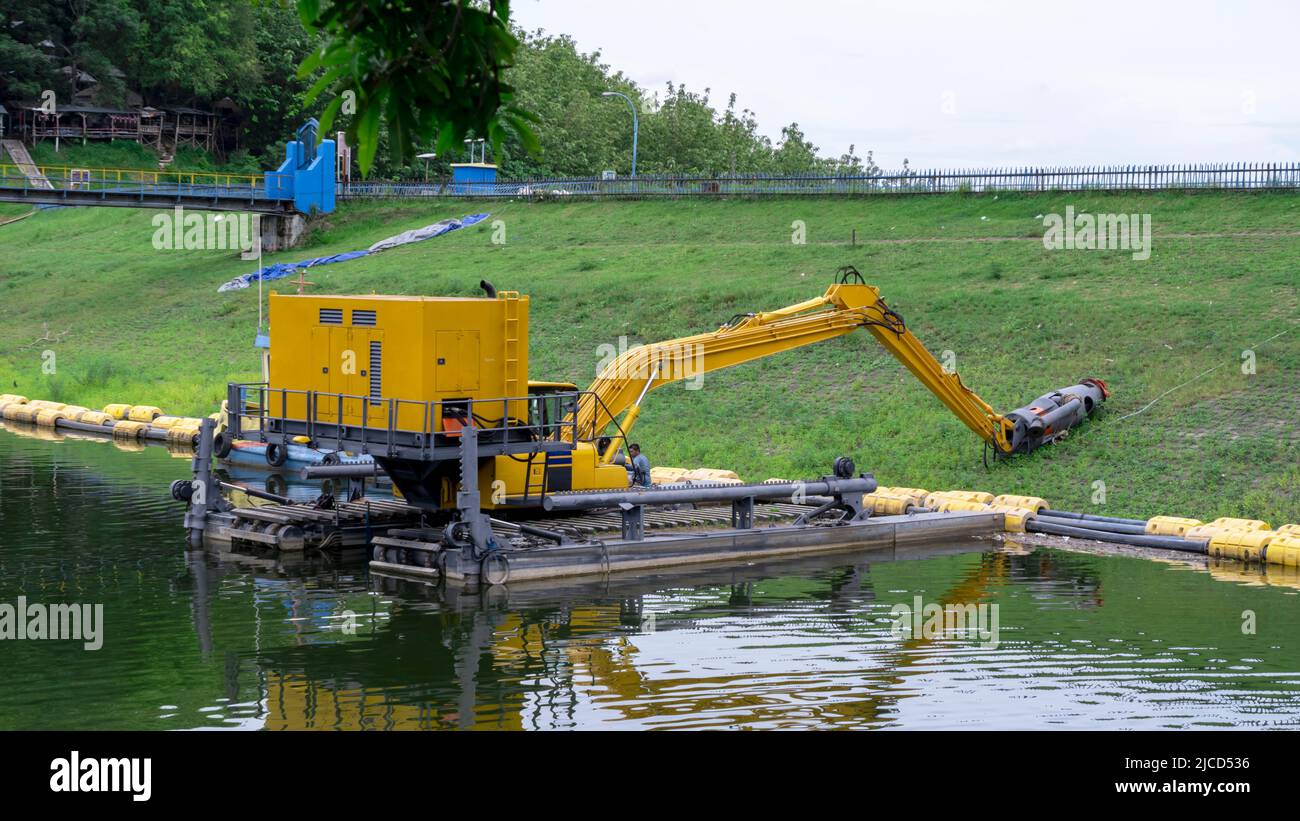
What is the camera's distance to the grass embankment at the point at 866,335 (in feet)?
106

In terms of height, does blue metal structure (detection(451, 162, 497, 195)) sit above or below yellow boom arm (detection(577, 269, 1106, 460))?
above

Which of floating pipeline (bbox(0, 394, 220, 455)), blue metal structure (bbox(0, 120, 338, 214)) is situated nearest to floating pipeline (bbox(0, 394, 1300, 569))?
floating pipeline (bbox(0, 394, 220, 455))

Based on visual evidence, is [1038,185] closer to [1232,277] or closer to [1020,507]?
[1232,277]

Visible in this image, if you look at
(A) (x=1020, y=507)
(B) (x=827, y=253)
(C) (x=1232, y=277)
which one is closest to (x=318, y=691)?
(A) (x=1020, y=507)

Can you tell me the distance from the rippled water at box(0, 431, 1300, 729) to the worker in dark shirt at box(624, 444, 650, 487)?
2750 millimetres

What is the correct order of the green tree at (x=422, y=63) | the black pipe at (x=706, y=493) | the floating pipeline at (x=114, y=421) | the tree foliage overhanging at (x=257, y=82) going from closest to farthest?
the green tree at (x=422, y=63)
the black pipe at (x=706, y=493)
the floating pipeline at (x=114, y=421)
the tree foliage overhanging at (x=257, y=82)

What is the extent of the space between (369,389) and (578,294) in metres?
25.2

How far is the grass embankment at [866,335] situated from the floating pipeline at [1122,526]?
5.21ft

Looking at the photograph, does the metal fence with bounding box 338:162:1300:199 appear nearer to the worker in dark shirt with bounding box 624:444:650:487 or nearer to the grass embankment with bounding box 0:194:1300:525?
the grass embankment with bounding box 0:194:1300:525

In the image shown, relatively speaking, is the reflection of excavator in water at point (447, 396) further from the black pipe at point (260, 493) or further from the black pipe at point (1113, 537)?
the black pipe at point (1113, 537)

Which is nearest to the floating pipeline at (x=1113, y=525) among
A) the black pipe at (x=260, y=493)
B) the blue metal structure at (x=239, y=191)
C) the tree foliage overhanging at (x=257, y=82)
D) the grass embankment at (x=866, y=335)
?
the black pipe at (x=260, y=493)

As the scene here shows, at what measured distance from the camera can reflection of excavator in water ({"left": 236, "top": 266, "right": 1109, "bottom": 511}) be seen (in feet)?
76.3

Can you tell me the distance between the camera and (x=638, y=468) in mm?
26953

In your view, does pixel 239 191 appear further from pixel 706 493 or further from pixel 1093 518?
pixel 1093 518
